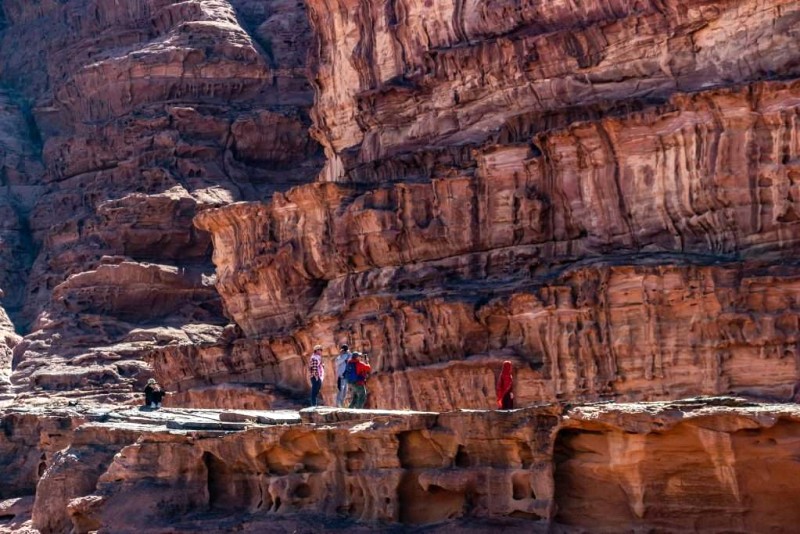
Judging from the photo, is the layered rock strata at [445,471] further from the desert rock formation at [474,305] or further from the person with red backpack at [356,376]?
the person with red backpack at [356,376]

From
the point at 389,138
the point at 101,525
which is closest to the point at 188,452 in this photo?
the point at 101,525

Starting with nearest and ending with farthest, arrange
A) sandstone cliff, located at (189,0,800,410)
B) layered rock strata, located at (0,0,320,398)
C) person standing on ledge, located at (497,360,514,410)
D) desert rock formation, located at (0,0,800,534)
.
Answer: desert rock formation, located at (0,0,800,534) → person standing on ledge, located at (497,360,514,410) → sandstone cliff, located at (189,0,800,410) → layered rock strata, located at (0,0,320,398)

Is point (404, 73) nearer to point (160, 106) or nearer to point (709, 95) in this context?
point (709, 95)

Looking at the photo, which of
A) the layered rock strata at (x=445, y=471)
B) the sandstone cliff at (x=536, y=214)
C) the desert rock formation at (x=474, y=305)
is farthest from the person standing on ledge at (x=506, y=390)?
the sandstone cliff at (x=536, y=214)

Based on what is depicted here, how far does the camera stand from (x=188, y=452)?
89.8 feet

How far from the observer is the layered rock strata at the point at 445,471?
19828 millimetres

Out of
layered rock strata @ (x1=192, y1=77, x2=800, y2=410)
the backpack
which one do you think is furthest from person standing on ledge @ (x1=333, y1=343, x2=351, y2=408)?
layered rock strata @ (x1=192, y1=77, x2=800, y2=410)

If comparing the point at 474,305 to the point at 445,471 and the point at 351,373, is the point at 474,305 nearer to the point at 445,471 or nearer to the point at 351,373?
the point at 351,373

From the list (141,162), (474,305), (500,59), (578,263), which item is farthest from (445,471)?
(141,162)

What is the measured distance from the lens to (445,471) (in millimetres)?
22750

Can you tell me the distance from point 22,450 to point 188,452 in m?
20.2

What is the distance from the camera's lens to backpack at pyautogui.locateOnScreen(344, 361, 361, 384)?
27875 millimetres

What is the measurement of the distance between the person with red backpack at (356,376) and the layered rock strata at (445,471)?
4.50ft

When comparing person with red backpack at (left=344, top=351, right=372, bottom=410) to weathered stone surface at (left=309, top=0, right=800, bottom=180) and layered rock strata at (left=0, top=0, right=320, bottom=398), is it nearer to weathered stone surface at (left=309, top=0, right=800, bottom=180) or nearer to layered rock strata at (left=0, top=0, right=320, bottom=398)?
weathered stone surface at (left=309, top=0, right=800, bottom=180)
